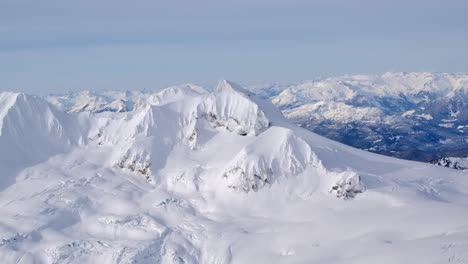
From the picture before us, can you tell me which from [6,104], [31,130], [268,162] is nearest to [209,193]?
[268,162]

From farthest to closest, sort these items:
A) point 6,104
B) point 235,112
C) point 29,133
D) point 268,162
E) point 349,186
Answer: point 6,104
point 29,133
point 235,112
point 268,162
point 349,186

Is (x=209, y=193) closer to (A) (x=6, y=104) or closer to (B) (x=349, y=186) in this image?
(B) (x=349, y=186)

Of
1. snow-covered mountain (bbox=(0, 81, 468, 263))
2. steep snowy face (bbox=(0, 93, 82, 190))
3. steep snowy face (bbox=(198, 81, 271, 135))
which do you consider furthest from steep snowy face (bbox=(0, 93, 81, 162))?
steep snowy face (bbox=(198, 81, 271, 135))

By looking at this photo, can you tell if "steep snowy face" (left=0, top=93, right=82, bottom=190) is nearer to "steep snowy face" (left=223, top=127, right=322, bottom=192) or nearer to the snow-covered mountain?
the snow-covered mountain

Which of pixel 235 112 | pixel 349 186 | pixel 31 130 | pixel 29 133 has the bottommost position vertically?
pixel 29 133

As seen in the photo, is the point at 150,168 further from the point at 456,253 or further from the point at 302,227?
the point at 456,253

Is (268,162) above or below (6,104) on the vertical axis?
below

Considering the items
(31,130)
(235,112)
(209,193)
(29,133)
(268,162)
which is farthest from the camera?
(31,130)
